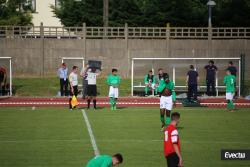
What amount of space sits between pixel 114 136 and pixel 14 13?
4120 cm

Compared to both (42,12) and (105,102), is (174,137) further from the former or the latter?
(42,12)

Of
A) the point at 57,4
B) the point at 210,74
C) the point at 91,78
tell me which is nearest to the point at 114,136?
the point at 91,78

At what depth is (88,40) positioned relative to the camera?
49438mm

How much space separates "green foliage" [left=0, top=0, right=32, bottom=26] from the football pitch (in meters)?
28.2

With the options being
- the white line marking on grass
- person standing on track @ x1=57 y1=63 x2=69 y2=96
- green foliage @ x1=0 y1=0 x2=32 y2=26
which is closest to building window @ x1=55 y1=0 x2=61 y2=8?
green foliage @ x1=0 y1=0 x2=32 y2=26

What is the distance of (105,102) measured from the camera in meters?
37.8

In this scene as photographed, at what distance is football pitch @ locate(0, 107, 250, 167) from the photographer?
766 inches

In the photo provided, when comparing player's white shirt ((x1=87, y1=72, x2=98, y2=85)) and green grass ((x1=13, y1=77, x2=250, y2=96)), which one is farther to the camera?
green grass ((x1=13, y1=77, x2=250, y2=96))

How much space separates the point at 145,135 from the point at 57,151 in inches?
171

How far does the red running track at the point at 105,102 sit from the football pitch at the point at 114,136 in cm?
239

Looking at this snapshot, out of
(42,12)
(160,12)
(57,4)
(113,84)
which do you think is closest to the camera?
(113,84)

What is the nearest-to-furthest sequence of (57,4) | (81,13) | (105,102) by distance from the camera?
(105,102), (81,13), (57,4)

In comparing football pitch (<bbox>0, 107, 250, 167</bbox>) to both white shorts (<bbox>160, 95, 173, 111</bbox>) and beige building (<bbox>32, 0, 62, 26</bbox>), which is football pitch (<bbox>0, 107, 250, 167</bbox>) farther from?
beige building (<bbox>32, 0, 62, 26</bbox>)

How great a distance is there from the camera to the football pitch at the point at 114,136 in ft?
63.8
